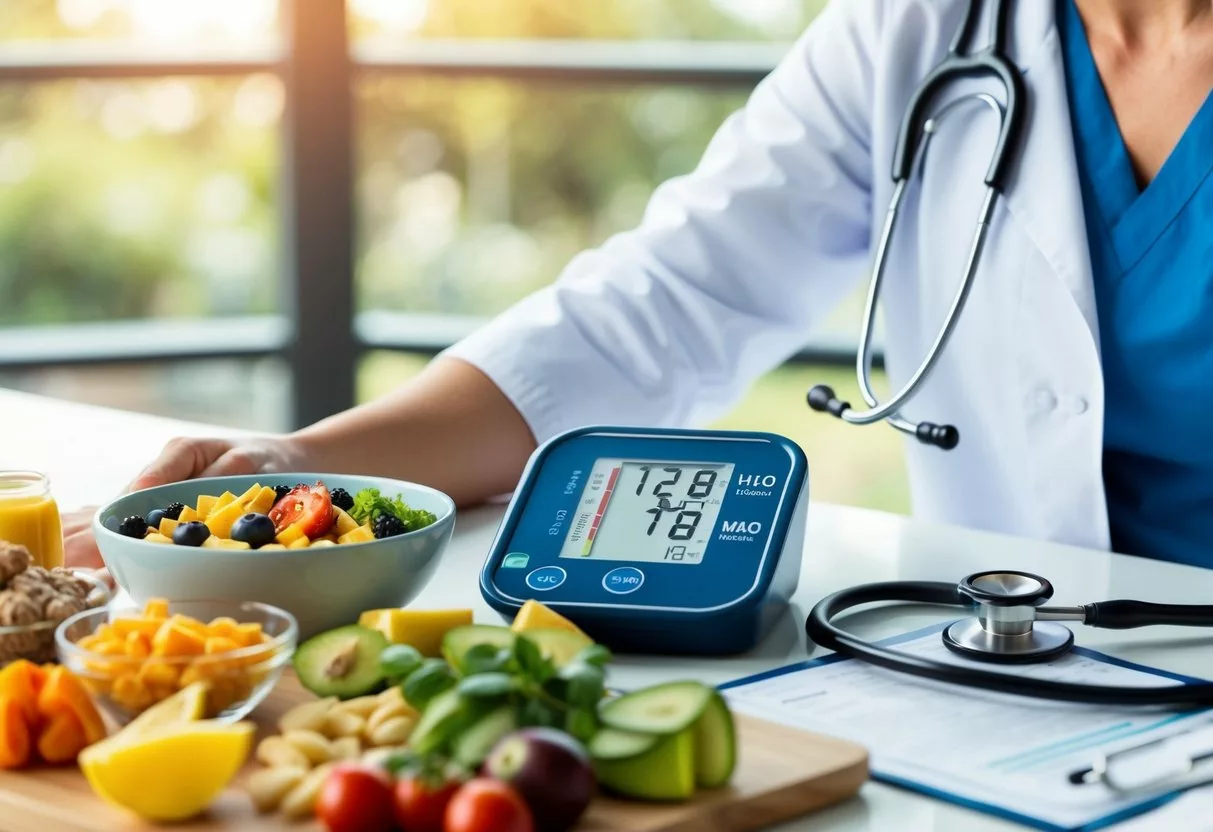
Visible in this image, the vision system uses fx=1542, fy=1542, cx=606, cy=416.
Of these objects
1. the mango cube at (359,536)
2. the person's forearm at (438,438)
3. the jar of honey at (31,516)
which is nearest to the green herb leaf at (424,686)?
the mango cube at (359,536)

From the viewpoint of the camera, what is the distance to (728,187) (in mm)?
1620

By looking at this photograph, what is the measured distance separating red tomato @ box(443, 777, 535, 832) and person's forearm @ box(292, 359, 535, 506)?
2.25 ft

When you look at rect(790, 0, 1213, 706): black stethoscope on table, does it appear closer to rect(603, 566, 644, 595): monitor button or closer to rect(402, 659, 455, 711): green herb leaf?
rect(603, 566, 644, 595): monitor button

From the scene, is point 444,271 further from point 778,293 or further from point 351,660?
point 351,660

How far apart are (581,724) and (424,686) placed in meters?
0.08

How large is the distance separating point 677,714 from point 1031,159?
89cm

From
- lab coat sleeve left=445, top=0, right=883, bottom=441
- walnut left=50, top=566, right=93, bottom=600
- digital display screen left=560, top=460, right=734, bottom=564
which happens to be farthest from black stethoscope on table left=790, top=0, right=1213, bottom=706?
walnut left=50, top=566, right=93, bottom=600

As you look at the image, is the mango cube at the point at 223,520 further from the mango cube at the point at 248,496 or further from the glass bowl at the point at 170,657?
the glass bowl at the point at 170,657

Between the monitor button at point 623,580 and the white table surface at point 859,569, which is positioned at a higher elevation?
the monitor button at point 623,580

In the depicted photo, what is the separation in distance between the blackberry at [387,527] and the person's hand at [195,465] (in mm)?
240

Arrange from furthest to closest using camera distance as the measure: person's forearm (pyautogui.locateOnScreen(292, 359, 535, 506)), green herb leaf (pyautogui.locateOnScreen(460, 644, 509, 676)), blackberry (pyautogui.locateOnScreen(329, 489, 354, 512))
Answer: person's forearm (pyautogui.locateOnScreen(292, 359, 535, 506)) < blackberry (pyautogui.locateOnScreen(329, 489, 354, 512)) < green herb leaf (pyautogui.locateOnScreen(460, 644, 509, 676))

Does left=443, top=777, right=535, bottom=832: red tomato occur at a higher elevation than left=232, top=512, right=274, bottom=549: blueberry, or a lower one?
lower

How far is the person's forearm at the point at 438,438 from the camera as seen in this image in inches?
52.5

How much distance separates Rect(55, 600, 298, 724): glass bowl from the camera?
0.80 meters
